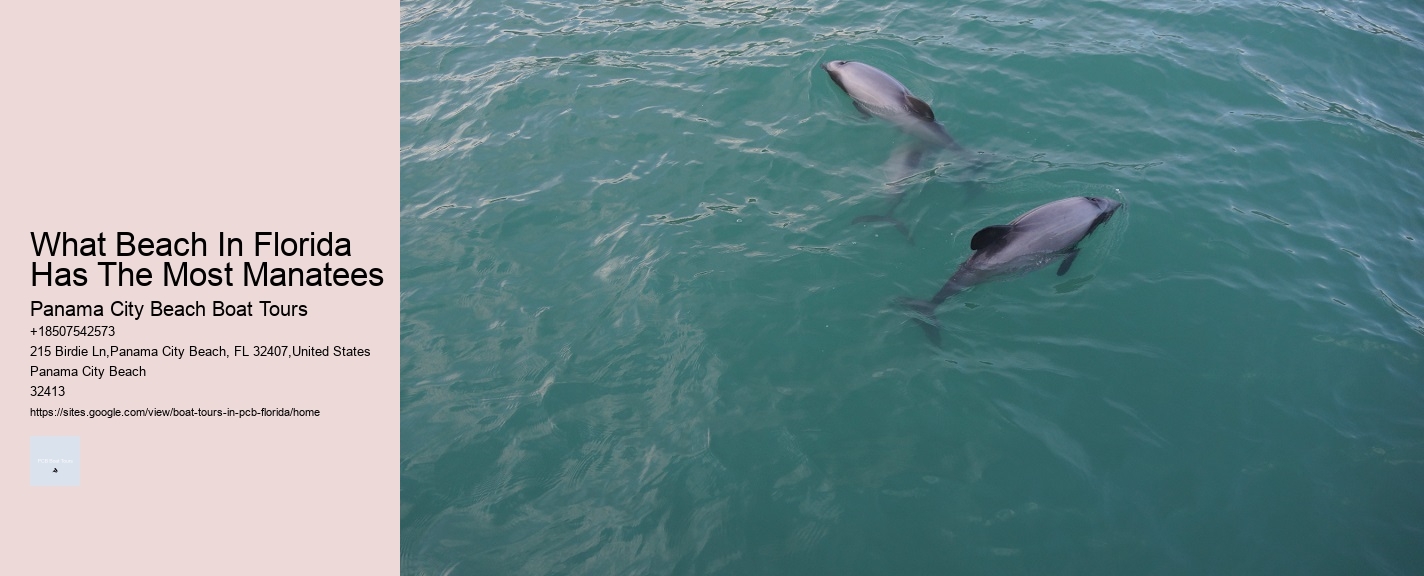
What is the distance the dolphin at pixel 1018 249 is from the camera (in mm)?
8797

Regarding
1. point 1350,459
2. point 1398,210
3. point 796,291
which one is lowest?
point 1350,459

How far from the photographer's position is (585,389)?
8.38 metres

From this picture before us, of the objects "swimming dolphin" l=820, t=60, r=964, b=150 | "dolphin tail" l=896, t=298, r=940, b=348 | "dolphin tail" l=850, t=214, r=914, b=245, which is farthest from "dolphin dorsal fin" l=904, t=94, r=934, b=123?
"dolphin tail" l=896, t=298, r=940, b=348

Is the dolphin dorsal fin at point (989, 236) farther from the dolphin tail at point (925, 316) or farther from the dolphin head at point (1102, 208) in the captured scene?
the dolphin head at point (1102, 208)

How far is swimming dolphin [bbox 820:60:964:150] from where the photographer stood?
11023mm

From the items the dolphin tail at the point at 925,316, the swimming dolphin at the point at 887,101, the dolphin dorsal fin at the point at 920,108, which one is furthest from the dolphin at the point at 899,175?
the dolphin tail at the point at 925,316

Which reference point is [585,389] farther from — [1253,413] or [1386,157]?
[1386,157]

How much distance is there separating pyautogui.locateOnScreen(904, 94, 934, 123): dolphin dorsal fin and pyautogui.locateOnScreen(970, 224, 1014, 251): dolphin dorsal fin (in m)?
2.78

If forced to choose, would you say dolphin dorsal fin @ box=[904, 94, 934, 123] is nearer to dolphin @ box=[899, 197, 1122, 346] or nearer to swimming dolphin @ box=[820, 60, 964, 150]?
swimming dolphin @ box=[820, 60, 964, 150]

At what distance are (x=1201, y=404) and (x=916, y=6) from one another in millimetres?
9489

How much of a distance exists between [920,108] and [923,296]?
130 inches

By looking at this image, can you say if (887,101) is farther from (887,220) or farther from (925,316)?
(925,316)

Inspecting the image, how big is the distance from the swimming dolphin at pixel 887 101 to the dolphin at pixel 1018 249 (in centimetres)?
241
